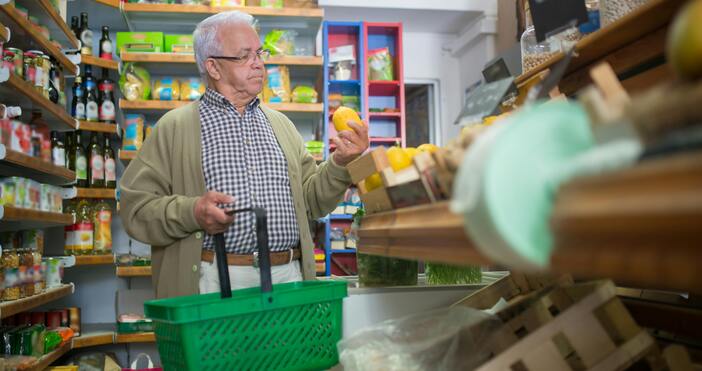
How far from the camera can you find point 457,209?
604 millimetres

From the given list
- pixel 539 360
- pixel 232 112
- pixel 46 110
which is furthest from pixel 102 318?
pixel 539 360

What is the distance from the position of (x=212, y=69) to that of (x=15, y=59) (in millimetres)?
1063

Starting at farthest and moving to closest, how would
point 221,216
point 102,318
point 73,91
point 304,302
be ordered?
point 102,318 → point 73,91 → point 221,216 → point 304,302

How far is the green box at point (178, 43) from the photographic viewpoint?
446 centimetres

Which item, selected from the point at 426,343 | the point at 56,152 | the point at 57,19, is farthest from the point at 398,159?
the point at 56,152

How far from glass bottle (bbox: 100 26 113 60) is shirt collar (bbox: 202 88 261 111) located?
7.94 ft

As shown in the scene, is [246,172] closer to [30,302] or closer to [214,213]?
[214,213]

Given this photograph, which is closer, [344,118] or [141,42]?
[344,118]

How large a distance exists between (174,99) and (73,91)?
0.66m

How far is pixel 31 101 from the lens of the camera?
310cm

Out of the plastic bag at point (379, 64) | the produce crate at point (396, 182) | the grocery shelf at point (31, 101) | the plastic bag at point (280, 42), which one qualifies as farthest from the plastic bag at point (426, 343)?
the plastic bag at point (379, 64)

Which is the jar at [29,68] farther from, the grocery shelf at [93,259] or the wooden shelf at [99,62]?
the grocery shelf at [93,259]

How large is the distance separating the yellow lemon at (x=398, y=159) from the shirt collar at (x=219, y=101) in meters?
1.26

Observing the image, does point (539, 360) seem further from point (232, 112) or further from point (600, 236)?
point (232, 112)
